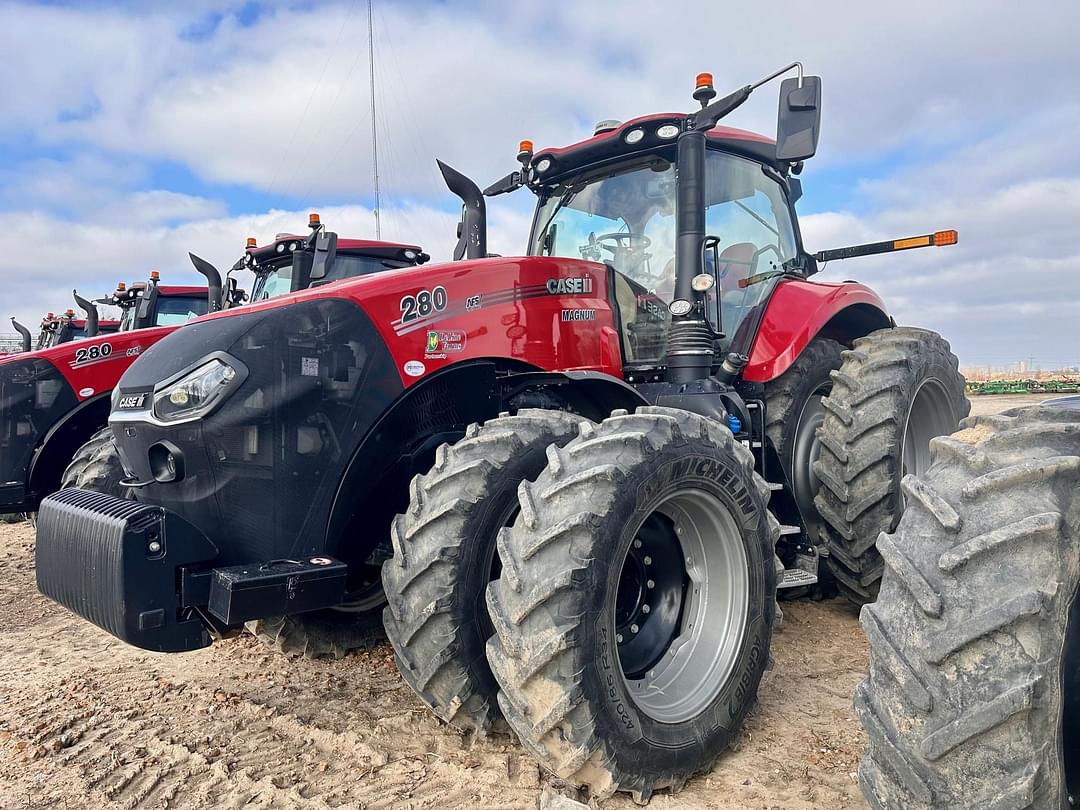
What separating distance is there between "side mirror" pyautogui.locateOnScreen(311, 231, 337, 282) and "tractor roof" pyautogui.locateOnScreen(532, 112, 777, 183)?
1.45 m

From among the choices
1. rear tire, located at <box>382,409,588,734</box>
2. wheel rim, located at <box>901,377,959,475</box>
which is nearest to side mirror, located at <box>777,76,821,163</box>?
rear tire, located at <box>382,409,588,734</box>

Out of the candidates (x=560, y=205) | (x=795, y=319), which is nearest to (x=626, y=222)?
(x=560, y=205)

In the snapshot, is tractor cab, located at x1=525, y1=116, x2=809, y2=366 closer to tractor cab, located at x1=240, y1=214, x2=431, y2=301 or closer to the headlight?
the headlight

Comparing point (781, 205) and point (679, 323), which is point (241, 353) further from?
point (781, 205)

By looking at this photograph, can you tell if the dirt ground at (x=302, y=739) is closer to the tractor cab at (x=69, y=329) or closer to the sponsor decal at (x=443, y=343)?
the sponsor decal at (x=443, y=343)

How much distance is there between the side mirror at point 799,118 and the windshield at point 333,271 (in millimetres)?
5111

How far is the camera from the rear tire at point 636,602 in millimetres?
2332

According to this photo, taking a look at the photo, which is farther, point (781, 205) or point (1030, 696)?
point (781, 205)

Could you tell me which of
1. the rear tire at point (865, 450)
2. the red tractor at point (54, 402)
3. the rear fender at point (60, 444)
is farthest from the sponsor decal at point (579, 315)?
the rear fender at point (60, 444)

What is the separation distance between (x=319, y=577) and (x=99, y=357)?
5.09 meters

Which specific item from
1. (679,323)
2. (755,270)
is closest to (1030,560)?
(679,323)

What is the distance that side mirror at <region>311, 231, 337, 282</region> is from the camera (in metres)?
5.01

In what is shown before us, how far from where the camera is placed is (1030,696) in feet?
5.01

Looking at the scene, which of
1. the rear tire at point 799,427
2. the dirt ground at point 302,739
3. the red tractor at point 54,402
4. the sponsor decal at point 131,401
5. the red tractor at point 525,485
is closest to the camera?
the red tractor at point 525,485
